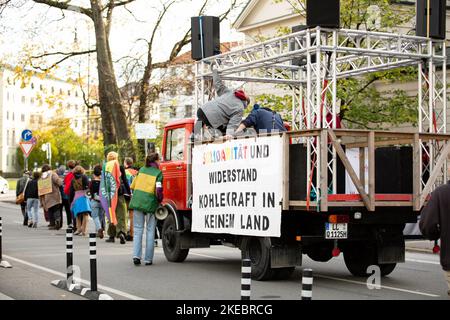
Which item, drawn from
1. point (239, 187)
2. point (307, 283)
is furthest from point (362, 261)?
point (307, 283)

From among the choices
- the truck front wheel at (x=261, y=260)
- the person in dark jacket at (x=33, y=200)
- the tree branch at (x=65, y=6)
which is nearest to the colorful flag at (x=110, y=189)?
the person in dark jacket at (x=33, y=200)

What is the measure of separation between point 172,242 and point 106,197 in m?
4.47

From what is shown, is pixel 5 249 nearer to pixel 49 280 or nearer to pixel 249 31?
pixel 49 280

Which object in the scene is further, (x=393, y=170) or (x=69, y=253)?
(x=393, y=170)

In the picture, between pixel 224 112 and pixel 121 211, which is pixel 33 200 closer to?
pixel 121 211

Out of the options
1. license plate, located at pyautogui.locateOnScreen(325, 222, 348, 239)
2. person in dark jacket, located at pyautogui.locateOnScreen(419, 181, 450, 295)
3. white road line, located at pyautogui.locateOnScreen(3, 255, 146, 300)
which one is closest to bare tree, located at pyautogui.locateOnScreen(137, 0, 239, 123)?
white road line, located at pyautogui.locateOnScreen(3, 255, 146, 300)

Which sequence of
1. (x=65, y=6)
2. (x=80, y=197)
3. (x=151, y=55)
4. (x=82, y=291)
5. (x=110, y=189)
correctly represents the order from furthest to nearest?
(x=151, y=55), (x=65, y=6), (x=80, y=197), (x=110, y=189), (x=82, y=291)

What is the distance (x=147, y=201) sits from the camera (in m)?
14.3

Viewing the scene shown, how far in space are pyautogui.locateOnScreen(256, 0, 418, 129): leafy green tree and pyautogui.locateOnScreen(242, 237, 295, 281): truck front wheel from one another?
12.5 m

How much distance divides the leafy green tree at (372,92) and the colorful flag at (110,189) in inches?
306

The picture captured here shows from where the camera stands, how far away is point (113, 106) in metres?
30.3

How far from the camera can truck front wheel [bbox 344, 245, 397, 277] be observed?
42.1 feet

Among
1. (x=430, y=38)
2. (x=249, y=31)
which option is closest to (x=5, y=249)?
(x=430, y=38)

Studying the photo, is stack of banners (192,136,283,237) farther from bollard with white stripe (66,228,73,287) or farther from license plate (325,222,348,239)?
bollard with white stripe (66,228,73,287)
